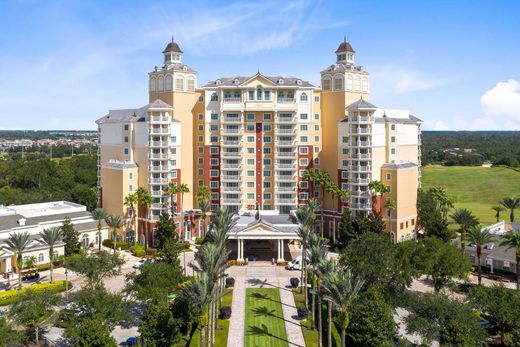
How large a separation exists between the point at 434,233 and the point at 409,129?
2166 cm

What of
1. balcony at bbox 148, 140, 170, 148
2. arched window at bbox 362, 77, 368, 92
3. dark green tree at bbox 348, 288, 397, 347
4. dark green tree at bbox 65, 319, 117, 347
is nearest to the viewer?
dark green tree at bbox 65, 319, 117, 347

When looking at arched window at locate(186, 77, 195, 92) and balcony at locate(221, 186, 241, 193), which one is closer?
arched window at locate(186, 77, 195, 92)

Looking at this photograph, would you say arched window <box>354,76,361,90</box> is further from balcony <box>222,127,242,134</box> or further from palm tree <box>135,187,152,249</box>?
palm tree <box>135,187,152,249</box>

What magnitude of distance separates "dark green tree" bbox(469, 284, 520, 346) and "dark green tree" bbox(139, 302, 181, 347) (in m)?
28.5

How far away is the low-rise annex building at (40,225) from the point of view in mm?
71988

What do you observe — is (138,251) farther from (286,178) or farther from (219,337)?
(219,337)

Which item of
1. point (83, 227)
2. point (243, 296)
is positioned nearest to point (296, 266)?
point (243, 296)

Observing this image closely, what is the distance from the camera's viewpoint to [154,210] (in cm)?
8631

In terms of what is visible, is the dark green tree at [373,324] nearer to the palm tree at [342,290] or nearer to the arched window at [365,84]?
the palm tree at [342,290]

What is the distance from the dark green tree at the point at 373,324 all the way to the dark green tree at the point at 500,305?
8706 mm

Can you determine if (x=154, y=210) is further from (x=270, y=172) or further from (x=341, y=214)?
(x=341, y=214)

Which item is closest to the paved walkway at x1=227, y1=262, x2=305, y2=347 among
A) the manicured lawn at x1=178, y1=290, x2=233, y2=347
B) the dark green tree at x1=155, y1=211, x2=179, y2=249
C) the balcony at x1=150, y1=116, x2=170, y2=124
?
the manicured lawn at x1=178, y1=290, x2=233, y2=347

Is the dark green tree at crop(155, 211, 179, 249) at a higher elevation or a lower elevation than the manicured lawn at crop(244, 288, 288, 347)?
higher

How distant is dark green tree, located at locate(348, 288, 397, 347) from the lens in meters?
43.1
